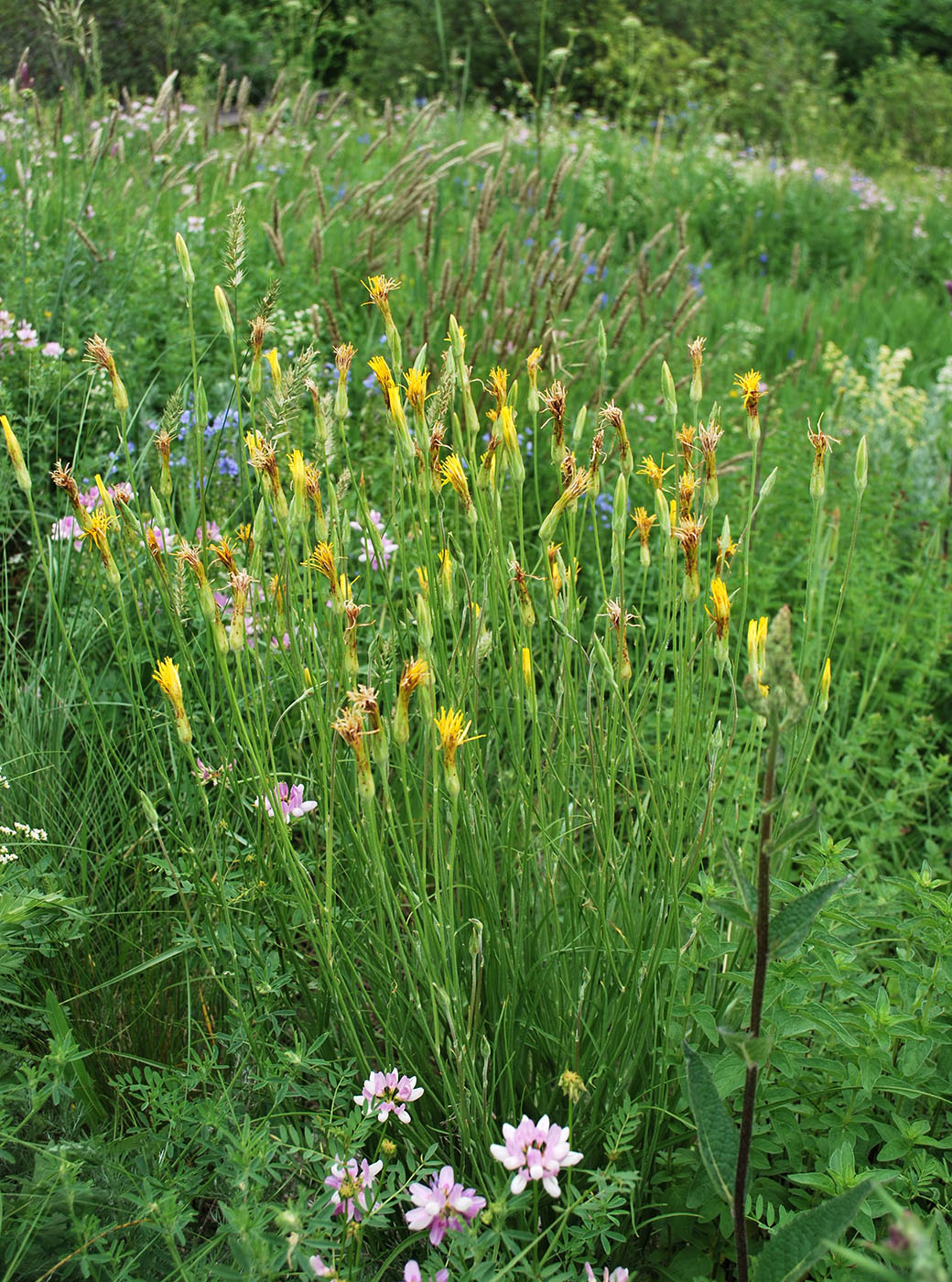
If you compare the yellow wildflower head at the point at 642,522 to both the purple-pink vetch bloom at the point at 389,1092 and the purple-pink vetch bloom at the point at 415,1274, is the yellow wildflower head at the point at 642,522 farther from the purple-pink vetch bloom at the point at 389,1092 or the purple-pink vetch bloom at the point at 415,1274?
the purple-pink vetch bloom at the point at 415,1274

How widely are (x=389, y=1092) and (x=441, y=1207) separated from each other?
14 cm

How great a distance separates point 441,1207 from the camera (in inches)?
40.9

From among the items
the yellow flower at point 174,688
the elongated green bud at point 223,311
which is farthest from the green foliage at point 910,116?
the yellow flower at point 174,688

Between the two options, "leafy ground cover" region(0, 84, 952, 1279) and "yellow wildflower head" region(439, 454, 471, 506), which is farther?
"yellow wildflower head" region(439, 454, 471, 506)

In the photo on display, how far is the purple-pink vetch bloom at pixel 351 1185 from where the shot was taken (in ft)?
3.26

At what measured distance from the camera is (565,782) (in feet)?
4.56

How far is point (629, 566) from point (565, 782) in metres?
1.40

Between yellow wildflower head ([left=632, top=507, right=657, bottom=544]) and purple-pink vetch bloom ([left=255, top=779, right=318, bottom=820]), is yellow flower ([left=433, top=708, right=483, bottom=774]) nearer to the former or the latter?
purple-pink vetch bloom ([left=255, top=779, right=318, bottom=820])

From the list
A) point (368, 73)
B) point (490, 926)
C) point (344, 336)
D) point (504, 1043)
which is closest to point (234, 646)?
point (490, 926)

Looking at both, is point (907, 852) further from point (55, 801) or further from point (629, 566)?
point (55, 801)

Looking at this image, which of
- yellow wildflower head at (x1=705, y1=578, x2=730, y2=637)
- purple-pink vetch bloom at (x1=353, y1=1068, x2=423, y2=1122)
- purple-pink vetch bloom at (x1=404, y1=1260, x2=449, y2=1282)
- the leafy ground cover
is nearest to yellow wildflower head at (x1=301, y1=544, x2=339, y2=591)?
the leafy ground cover

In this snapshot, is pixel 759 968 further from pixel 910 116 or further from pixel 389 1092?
pixel 910 116

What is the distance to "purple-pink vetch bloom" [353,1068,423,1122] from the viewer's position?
43.7 inches

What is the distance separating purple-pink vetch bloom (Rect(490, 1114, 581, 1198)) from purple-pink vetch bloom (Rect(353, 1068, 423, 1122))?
0.43 ft
